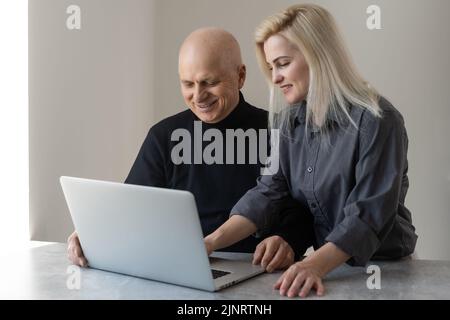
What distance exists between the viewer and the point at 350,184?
1.46m

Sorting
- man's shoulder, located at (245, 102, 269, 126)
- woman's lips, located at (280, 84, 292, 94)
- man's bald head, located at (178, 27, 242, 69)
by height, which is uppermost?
man's bald head, located at (178, 27, 242, 69)

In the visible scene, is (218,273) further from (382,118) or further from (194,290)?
(382,118)

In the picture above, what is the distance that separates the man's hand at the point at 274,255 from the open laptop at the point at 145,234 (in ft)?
0.08

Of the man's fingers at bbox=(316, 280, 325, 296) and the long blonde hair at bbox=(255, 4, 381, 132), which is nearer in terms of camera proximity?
the man's fingers at bbox=(316, 280, 325, 296)

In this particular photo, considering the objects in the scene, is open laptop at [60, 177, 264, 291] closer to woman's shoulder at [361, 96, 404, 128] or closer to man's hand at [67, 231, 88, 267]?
man's hand at [67, 231, 88, 267]

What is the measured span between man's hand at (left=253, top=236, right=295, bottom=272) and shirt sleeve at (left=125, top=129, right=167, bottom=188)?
71 cm

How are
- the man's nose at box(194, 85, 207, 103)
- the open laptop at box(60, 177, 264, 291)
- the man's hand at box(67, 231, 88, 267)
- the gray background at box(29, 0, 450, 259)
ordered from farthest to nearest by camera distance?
the gray background at box(29, 0, 450, 259), the man's nose at box(194, 85, 207, 103), the man's hand at box(67, 231, 88, 267), the open laptop at box(60, 177, 264, 291)

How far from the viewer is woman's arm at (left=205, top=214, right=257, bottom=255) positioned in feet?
4.98

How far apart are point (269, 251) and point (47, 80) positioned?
127cm

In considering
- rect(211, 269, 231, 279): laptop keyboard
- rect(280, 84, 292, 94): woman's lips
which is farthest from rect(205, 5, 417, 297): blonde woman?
rect(211, 269, 231, 279): laptop keyboard

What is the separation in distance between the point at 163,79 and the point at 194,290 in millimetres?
2196

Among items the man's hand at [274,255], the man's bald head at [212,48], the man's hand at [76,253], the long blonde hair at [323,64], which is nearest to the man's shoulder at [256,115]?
the man's bald head at [212,48]

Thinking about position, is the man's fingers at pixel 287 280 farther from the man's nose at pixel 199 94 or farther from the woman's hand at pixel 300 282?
the man's nose at pixel 199 94

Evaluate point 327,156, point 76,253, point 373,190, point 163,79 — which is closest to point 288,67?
point 327,156
